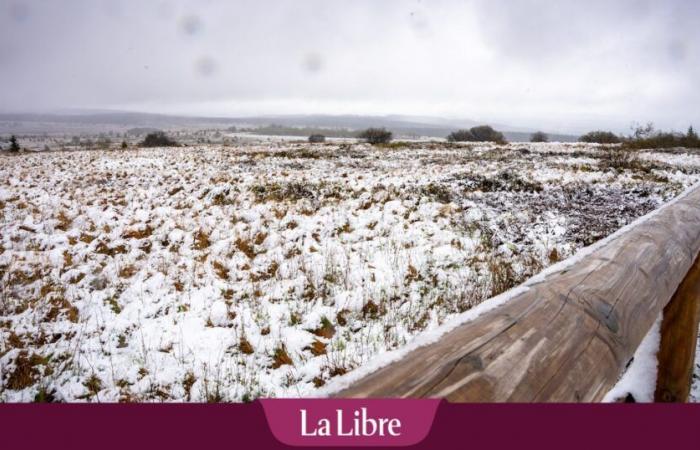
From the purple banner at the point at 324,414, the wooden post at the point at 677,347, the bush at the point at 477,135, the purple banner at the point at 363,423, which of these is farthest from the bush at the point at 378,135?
the purple banner at the point at 363,423

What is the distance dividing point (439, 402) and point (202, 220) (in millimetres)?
6620

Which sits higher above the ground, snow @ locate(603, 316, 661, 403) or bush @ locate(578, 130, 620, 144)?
bush @ locate(578, 130, 620, 144)

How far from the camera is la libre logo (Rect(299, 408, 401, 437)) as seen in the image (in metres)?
0.75

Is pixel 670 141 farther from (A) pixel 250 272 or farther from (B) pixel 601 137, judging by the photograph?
(A) pixel 250 272

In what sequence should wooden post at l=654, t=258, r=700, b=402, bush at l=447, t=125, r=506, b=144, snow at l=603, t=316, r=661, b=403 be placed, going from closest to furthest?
snow at l=603, t=316, r=661, b=403
wooden post at l=654, t=258, r=700, b=402
bush at l=447, t=125, r=506, b=144

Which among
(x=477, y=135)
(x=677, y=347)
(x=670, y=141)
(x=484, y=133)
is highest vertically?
(x=484, y=133)

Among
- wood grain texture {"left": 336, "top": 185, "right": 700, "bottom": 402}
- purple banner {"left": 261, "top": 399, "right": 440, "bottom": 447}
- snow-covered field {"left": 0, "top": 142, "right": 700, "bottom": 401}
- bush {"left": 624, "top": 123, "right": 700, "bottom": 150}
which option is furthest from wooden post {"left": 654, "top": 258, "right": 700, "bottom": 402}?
bush {"left": 624, "top": 123, "right": 700, "bottom": 150}

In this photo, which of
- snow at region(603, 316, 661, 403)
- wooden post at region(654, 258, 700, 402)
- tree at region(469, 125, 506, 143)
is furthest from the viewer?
tree at region(469, 125, 506, 143)

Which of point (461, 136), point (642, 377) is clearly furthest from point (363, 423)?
point (461, 136)

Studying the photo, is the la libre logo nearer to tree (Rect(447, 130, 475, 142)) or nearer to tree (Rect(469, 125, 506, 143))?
tree (Rect(447, 130, 475, 142))

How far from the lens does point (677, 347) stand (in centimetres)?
200

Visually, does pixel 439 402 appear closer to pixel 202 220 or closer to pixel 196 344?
pixel 196 344

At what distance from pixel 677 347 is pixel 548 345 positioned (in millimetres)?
1682

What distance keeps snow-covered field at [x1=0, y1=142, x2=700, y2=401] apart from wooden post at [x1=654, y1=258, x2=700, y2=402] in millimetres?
1805
